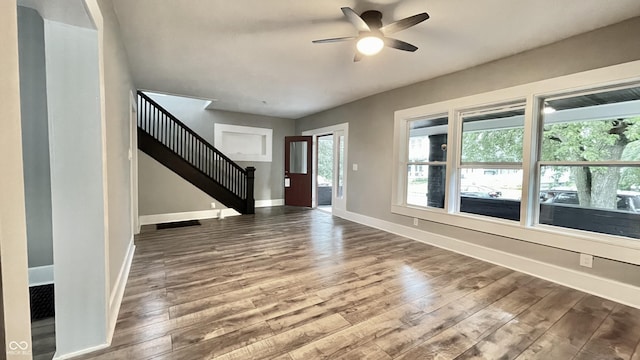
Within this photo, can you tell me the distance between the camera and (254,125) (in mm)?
7027

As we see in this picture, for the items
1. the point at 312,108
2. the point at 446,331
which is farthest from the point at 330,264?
the point at 312,108

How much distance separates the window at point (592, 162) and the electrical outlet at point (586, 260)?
0.30 meters

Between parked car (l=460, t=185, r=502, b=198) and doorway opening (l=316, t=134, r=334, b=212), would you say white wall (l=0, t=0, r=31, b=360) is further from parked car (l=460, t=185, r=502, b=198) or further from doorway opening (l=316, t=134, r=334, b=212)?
doorway opening (l=316, t=134, r=334, b=212)

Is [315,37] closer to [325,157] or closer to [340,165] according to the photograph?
[340,165]

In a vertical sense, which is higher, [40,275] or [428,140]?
[428,140]

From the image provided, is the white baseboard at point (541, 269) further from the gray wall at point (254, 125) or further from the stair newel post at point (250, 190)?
the gray wall at point (254, 125)

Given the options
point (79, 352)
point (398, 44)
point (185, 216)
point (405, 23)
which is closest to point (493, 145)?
point (398, 44)

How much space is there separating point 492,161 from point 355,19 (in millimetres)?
2609

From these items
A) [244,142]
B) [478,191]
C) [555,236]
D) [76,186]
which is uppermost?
[244,142]

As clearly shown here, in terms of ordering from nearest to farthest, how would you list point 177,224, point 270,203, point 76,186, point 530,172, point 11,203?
point 11,203 < point 76,186 < point 530,172 < point 177,224 < point 270,203

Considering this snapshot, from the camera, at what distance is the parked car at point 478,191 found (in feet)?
11.4

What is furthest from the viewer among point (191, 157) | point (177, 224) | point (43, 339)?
point (191, 157)

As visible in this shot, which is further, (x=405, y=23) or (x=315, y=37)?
(x=315, y=37)

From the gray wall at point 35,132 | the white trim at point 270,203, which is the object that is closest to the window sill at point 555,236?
the white trim at point 270,203
